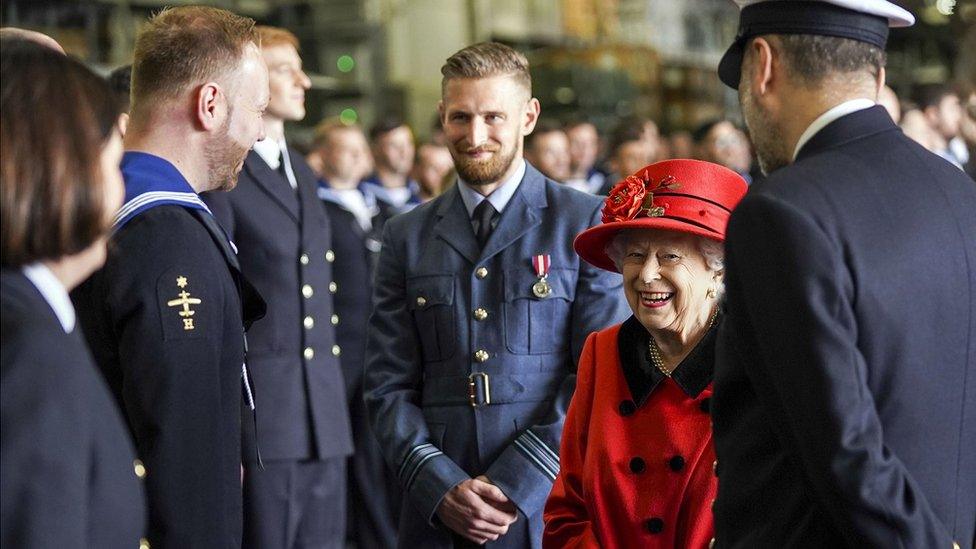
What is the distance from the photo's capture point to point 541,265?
142 inches

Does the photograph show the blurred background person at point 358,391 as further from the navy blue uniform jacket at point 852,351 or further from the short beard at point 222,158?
the navy blue uniform jacket at point 852,351

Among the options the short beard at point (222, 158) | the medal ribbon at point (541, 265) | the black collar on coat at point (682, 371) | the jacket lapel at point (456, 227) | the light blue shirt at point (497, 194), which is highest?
the short beard at point (222, 158)

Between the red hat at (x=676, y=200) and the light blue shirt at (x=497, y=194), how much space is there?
70 centimetres

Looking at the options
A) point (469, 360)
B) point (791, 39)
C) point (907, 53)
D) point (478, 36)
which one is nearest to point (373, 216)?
point (469, 360)

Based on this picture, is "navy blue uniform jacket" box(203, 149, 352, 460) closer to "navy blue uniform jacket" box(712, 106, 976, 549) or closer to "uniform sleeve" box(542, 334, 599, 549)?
"uniform sleeve" box(542, 334, 599, 549)

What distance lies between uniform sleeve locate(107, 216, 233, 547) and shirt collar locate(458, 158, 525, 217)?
1.03m

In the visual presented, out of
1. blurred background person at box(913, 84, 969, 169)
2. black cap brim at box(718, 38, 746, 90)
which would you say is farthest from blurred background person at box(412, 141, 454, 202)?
black cap brim at box(718, 38, 746, 90)

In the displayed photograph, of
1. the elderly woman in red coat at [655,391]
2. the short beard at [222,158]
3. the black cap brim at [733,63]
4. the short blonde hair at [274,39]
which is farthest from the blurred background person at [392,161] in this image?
the black cap brim at [733,63]

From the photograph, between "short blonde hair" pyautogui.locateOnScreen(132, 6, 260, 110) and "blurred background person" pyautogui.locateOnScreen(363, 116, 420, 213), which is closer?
"short blonde hair" pyautogui.locateOnScreen(132, 6, 260, 110)

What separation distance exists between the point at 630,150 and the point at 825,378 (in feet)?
21.5

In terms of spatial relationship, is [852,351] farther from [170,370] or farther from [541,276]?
[541,276]

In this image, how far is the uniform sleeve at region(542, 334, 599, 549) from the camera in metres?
2.94

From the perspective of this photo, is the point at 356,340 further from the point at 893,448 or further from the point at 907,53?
the point at 907,53

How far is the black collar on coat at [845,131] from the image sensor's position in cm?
228
